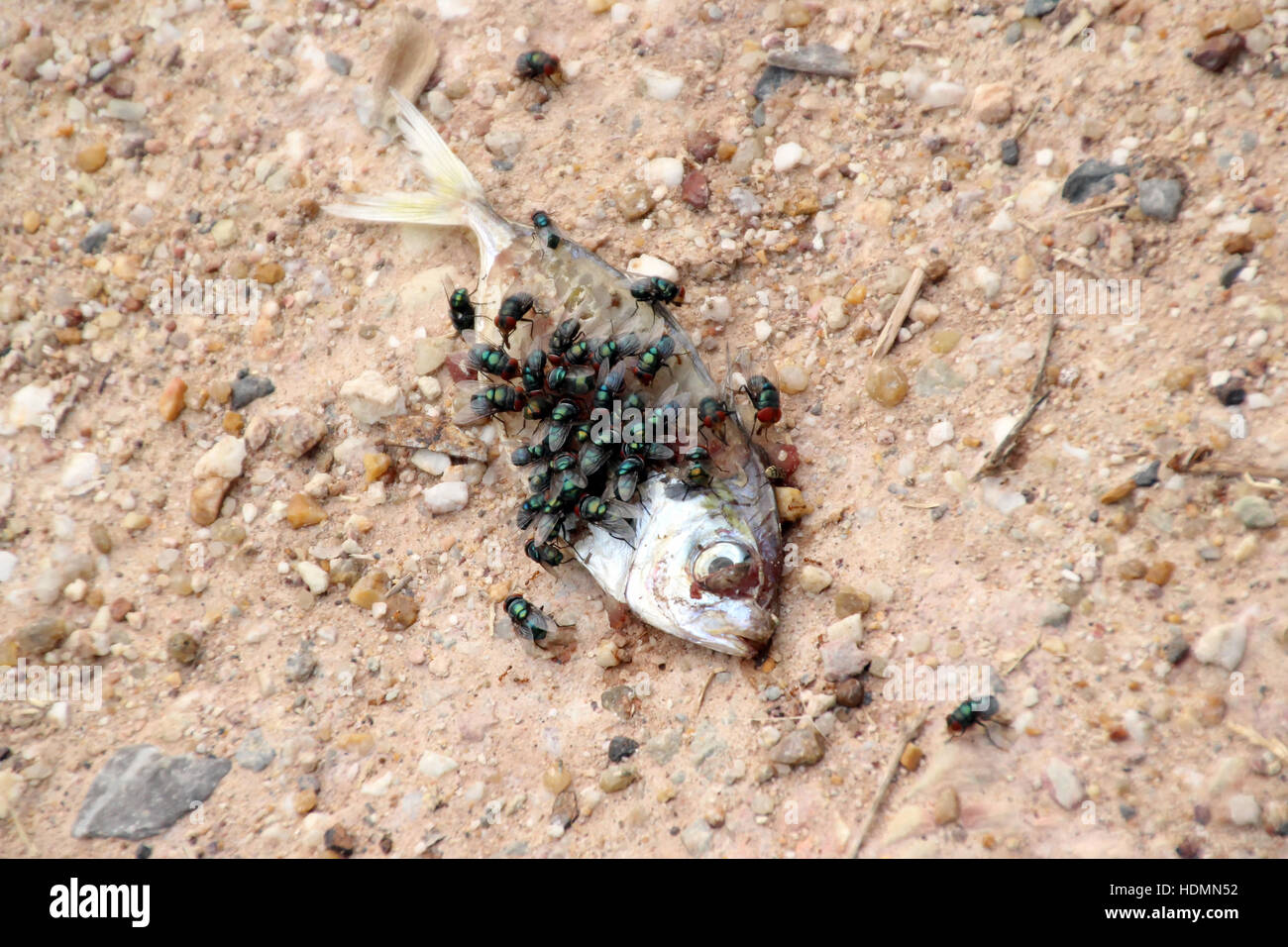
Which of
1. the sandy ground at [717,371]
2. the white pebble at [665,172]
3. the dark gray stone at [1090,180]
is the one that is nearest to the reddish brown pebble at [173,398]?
the sandy ground at [717,371]

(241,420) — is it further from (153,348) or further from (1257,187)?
(1257,187)

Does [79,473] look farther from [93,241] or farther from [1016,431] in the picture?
[1016,431]

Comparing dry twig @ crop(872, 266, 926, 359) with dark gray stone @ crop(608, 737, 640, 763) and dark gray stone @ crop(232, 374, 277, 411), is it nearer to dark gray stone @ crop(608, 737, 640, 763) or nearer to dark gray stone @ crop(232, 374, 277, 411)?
dark gray stone @ crop(608, 737, 640, 763)

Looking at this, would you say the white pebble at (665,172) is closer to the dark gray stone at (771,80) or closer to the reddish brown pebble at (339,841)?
the dark gray stone at (771,80)

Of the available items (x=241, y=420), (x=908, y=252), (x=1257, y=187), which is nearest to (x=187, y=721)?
(x=241, y=420)

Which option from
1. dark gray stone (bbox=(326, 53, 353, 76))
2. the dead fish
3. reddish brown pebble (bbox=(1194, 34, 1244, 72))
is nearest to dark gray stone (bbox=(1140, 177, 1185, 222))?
reddish brown pebble (bbox=(1194, 34, 1244, 72))

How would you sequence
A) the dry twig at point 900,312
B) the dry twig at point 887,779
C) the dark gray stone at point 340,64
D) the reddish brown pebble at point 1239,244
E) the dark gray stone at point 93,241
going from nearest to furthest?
1. the dry twig at point 887,779
2. the reddish brown pebble at point 1239,244
3. the dry twig at point 900,312
4. the dark gray stone at point 93,241
5. the dark gray stone at point 340,64

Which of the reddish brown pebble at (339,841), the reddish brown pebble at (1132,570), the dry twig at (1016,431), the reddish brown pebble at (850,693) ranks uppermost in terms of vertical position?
the dry twig at (1016,431)
